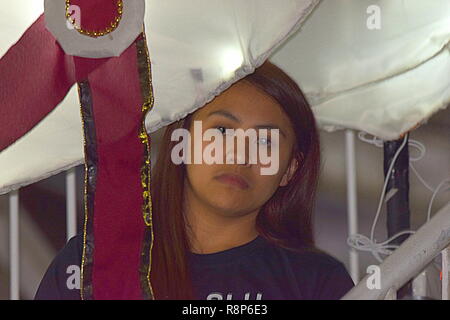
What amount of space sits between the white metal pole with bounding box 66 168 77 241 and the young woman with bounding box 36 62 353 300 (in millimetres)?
26

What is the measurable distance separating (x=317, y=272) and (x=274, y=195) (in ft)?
0.48

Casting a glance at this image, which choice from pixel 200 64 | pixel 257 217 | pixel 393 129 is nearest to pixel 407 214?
pixel 393 129

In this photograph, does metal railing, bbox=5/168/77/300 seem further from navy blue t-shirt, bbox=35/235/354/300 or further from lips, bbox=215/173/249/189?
lips, bbox=215/173/249/189

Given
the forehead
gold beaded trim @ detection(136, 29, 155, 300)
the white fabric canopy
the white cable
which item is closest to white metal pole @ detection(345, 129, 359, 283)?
the white cable

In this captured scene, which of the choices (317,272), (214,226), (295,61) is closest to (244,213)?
(214,226)

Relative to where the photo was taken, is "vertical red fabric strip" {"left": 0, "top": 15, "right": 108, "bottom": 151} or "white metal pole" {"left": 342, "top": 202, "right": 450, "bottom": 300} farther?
"vertical red fabric strip" {"left": 0, "top": 15, "right": 108, "bottom": 151}

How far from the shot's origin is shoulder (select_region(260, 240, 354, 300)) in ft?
4.44

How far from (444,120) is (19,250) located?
2.49 feet

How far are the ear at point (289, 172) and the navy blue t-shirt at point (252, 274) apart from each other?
0.34 ft

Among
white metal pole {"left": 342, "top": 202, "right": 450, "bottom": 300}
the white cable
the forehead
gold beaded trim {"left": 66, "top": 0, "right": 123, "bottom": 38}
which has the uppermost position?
gold beaded trim {"left": 66, "top": 0, "right": 123, "bottom": 38}

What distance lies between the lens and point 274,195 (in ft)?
4.53

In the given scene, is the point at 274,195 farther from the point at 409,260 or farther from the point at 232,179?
the point at 409,260

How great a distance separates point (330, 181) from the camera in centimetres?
139
